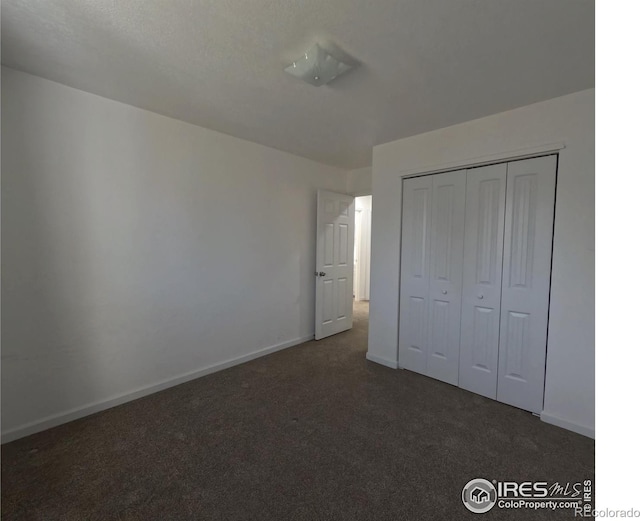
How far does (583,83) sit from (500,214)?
0.99 m

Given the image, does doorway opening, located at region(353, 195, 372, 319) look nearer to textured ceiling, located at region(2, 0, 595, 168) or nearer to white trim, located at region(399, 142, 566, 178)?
white trim, located at region(399, 142, 566, 178)

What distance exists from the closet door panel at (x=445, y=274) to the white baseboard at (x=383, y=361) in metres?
0.37

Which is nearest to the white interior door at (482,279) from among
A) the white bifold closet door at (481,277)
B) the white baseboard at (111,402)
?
the white bifold closet door at (481,277)

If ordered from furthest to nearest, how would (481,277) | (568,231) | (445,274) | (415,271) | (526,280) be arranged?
(415,271)
(445,274)
(481,277)
(526,280)
(568,231)

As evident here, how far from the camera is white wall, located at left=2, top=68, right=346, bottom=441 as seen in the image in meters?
1.99

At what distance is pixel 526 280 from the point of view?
238cm

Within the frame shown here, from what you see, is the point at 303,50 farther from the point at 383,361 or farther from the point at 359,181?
the point at 383,361

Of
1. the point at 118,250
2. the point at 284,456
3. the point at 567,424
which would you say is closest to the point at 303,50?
the point at 118,250

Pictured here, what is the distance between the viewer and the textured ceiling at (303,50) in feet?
4.67

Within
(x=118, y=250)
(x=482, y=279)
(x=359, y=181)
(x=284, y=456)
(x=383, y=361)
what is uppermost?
(x=359, y=181)

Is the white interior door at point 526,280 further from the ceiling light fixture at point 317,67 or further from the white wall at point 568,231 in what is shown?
the ceiling light fixture at point 317,67

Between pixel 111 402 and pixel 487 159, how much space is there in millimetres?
3747

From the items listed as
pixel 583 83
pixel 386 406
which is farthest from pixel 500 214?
pixel 386 406
